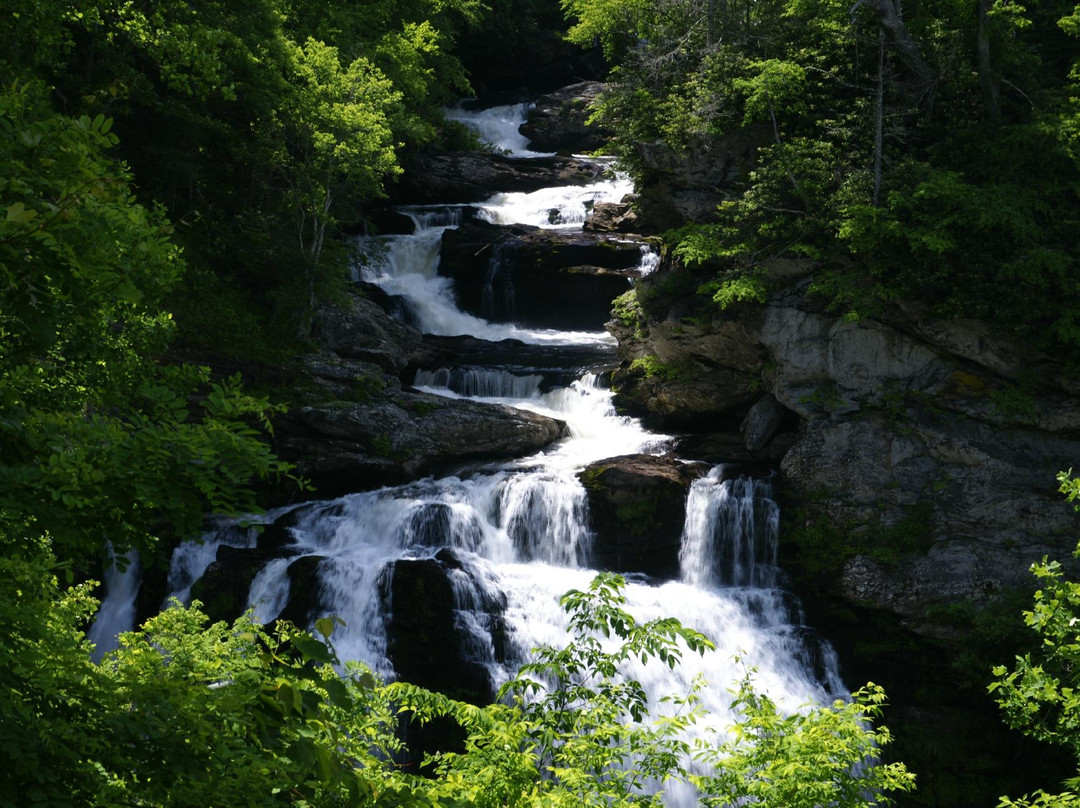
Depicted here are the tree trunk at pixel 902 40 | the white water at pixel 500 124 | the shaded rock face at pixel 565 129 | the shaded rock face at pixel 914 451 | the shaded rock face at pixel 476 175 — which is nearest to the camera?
the shaded rock face at pixel 914 451

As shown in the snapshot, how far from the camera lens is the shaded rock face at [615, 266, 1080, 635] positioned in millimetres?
13188

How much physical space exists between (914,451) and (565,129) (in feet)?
85.4

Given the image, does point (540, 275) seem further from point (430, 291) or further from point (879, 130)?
point (879, 130)

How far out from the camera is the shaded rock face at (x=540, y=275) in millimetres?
24562

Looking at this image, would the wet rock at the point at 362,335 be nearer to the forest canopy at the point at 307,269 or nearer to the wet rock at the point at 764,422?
the forest canopy at the point at 307,269

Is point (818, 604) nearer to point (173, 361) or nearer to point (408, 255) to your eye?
point (173, 361)

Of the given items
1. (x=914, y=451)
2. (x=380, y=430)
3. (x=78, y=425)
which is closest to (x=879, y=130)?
(x=914, y=451)

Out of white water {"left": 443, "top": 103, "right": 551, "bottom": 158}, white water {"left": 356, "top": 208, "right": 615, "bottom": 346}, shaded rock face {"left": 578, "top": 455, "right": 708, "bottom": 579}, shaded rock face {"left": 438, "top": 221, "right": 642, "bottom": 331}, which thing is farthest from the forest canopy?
white water {"left": 443, "top": 103, "right": 551, "bottom": 158}

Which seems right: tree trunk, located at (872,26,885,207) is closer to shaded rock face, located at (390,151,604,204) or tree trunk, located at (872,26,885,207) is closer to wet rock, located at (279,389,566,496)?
wet rock, located at (279,389,566,496)

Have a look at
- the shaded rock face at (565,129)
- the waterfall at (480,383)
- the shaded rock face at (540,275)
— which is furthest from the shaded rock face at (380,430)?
the shaded rock face at (565,129)

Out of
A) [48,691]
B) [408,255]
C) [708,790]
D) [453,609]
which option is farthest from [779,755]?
[408,255]

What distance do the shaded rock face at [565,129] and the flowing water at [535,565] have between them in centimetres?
2095

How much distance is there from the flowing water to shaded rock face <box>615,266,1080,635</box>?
1101mm

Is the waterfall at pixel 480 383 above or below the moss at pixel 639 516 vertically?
above
